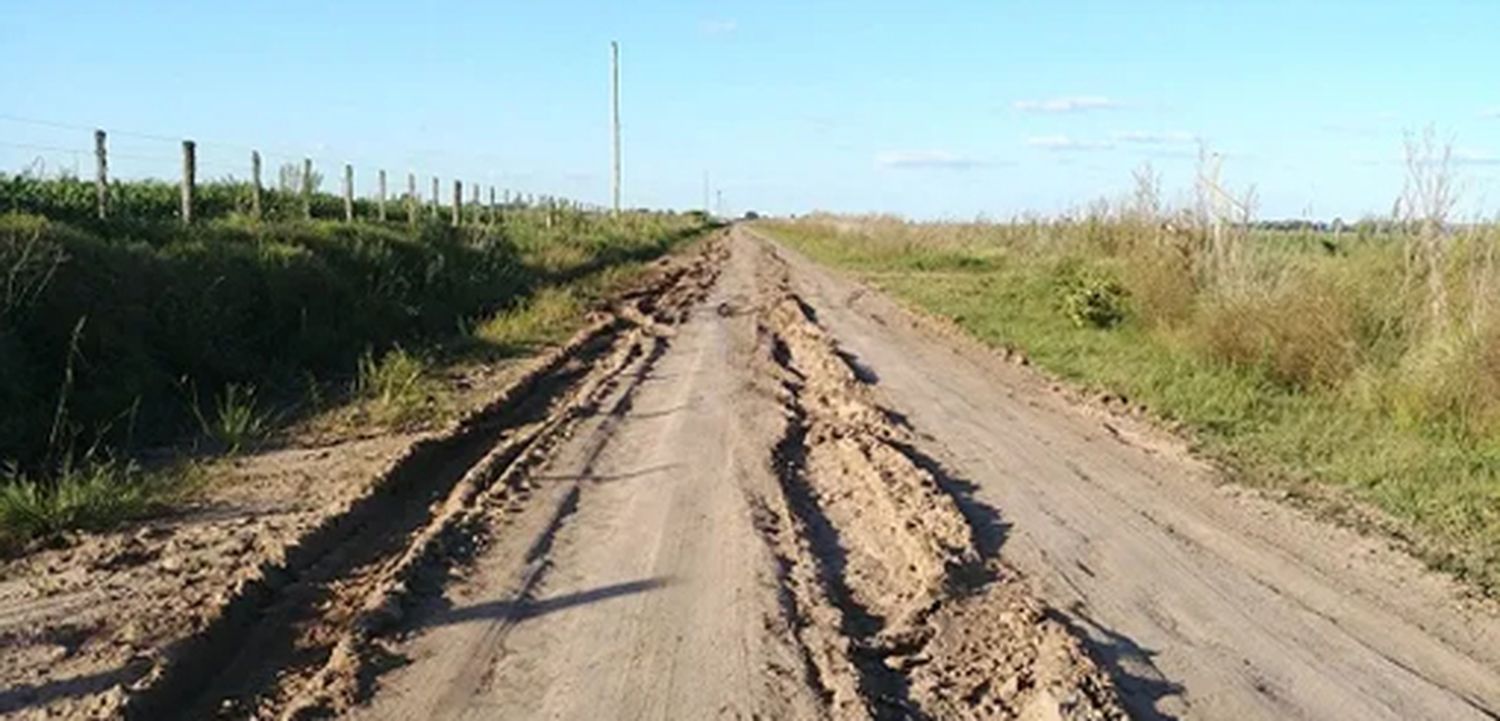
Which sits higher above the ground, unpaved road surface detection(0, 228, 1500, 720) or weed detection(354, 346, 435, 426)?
weed detection(354, 346, 435, 426)

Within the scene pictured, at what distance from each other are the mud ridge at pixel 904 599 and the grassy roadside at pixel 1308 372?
283 cm

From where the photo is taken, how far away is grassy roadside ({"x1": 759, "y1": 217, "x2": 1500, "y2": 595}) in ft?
31.7

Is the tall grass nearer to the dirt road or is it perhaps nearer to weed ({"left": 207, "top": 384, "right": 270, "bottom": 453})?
the dirt road

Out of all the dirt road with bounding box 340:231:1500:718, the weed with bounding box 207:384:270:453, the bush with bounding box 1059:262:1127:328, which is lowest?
the dirt road with bounding box 340:231:1500:718

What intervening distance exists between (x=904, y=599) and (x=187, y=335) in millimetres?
8038

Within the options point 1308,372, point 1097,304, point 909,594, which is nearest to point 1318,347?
point 1308,372

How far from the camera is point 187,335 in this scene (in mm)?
12141

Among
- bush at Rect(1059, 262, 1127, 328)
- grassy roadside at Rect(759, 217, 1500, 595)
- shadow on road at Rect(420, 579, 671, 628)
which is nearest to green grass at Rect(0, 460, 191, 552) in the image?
shadow on road at Rect(420, 579, 671, 628)

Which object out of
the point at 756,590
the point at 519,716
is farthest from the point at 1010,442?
the point at 519,716

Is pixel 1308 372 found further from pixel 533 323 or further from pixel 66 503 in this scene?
pixel 66 503

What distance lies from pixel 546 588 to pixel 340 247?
12055mm

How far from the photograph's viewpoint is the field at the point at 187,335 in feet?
30.4

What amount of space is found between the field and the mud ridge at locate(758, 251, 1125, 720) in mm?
3835

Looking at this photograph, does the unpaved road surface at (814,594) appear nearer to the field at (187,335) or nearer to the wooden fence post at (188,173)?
the field at (187,335)
